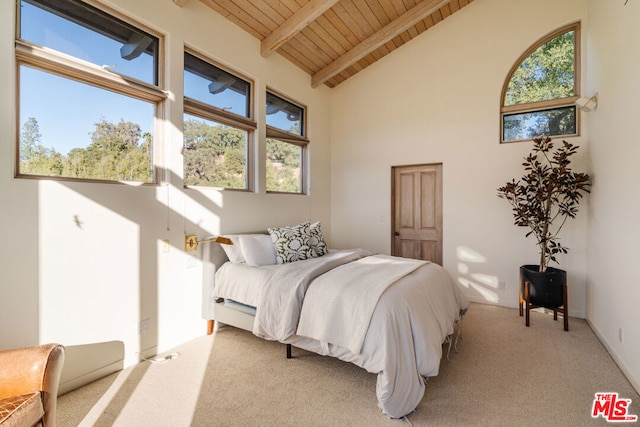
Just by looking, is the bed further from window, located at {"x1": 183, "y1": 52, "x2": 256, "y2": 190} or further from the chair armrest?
the chair armrest

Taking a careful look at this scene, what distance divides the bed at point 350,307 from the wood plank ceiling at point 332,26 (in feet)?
8.02

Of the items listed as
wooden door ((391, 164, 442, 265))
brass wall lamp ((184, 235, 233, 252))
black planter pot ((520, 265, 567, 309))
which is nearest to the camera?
brass wall lamp ((184, 235, 233, 252))

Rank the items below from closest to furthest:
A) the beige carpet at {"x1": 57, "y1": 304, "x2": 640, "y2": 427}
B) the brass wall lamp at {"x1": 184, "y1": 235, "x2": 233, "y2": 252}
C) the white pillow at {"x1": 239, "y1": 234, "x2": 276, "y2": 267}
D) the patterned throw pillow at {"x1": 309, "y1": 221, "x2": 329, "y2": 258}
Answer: the beige carpet at {"x1": 57, "y1": 304, "x2": 640, "y2": 427}
the brass wall lamp at {"x1": 184, "y1": 235, "x2": 233, "y2": 252}
the white pillow at {"x1": 239, "y1": 234, "x2": 276, "y2": 267}
the patterned throw pillow at {"x1": 309, "y1": 221, "x2": 329, "y2": 258}

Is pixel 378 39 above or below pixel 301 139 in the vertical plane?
above

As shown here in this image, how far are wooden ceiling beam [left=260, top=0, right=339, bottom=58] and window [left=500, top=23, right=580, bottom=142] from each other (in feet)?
8.43

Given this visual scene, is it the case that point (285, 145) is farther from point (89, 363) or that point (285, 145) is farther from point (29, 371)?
point (29, 371)

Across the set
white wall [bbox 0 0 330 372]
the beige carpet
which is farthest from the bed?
white wall [bbox 0 0 330 372]

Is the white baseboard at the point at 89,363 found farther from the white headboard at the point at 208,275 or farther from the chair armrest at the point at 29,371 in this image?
the chair armrest at the point at 29,371

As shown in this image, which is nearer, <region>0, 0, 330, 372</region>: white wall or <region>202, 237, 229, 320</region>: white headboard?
<region>0, 0, 330, 372</region>: white wall

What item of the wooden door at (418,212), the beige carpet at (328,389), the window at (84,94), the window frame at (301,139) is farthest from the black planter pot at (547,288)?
the window at (84,94)

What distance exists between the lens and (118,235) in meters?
2.40

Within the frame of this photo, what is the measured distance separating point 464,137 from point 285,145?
2.51 m

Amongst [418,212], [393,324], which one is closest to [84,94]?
[393,324]

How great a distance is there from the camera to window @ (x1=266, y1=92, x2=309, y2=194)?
4.14m
